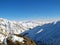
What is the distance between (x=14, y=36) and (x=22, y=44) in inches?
71.4

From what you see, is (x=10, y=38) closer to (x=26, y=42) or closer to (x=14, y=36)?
(x=14, y=36)

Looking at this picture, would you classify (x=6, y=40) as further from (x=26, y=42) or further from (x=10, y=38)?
(x=26, y=42)

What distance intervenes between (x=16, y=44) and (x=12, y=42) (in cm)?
57

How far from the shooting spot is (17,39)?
72.6 ft

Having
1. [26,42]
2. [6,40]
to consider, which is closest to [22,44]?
[26,42]

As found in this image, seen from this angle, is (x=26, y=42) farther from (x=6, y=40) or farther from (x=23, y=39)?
(x=6, y=40)

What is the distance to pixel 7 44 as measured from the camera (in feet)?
74.2

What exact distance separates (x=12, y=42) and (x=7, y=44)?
91 cm

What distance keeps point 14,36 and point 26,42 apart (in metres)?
1.79

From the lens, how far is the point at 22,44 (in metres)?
21.7

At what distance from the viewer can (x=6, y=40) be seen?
75.7ft

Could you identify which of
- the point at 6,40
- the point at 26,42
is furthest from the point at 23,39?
the point at 6,40

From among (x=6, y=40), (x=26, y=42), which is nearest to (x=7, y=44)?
(x=6, y=40)

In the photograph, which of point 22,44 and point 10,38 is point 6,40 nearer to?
point 10,38
